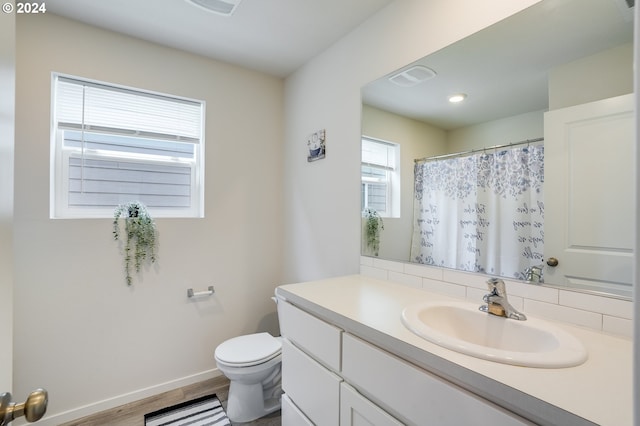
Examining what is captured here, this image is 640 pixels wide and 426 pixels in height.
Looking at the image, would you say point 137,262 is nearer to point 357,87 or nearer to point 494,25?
point 357,87

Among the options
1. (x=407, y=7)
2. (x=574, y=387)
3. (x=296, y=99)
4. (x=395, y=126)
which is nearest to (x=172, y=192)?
(x=296, y=99)

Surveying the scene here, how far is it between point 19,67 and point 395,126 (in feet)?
6.89

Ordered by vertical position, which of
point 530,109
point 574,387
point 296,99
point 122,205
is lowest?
point 574,387

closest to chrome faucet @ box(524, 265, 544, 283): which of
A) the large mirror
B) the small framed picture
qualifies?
the large mirror

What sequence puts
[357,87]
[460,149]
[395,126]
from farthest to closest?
[357,87] < [395,126] < [460,149]

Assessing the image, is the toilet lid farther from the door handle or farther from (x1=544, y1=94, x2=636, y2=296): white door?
(x1=544, y1=94, x2=636, y2=296): white door

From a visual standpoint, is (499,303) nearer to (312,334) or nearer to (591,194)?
(591,194)

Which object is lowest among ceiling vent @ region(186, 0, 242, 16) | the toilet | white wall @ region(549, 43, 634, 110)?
the toilet

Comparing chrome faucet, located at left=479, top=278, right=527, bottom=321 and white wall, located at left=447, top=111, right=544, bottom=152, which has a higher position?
white wall, located at left=447, top=111, right=544, bottom=152

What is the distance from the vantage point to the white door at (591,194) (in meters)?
0.88

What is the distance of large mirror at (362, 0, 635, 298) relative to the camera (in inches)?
35.4

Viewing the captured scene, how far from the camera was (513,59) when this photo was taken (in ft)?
3.81

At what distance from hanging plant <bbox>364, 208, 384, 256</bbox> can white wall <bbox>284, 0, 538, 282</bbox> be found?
7 cm

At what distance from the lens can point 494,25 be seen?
1173 millimetres
